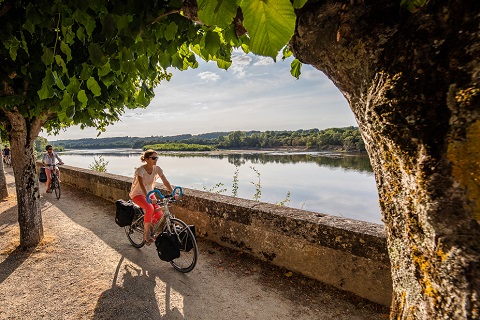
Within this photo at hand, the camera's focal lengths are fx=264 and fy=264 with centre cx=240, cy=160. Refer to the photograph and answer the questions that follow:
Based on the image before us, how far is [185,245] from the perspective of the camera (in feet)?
13.0

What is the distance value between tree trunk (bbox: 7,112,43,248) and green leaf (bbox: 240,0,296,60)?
5.35m

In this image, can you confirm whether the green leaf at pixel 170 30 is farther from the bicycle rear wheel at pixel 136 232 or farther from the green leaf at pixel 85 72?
the bicycle rear wheel at pixel 136 232

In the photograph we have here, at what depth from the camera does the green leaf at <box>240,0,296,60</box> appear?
68 cm

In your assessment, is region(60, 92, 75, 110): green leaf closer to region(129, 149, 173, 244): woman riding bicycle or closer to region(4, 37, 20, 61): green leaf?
region(4, 37, 20, 61): green leaf

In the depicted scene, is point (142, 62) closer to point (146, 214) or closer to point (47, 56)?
point (47, 56)

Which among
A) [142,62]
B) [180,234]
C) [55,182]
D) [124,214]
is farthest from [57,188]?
[142,62]

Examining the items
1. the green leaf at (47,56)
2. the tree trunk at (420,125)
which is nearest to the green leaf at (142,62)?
the green leaf at (47,56)

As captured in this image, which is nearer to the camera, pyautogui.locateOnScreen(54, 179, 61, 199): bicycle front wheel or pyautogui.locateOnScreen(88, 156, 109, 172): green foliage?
pyautogui.locateOnScreen(54, 179, 61, 199): bicycle front wheel

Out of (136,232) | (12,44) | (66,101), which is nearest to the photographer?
(66,101)

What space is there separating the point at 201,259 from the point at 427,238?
12.6 ft

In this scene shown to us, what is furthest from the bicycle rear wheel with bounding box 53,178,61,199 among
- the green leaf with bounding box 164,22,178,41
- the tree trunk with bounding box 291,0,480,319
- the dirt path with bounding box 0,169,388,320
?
the tree trunk with bounding box 291,0,480,319

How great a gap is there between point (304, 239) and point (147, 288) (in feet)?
7.19

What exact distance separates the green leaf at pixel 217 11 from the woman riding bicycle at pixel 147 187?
3866 mm

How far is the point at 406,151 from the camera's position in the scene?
1021 millimetres
